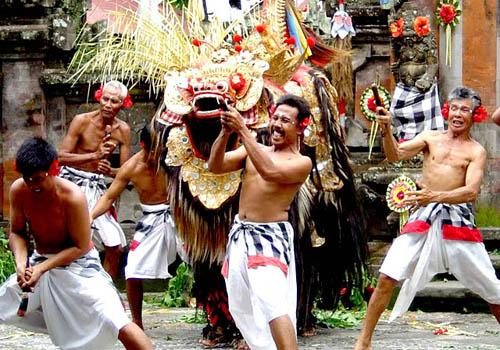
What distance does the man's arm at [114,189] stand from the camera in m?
9.60

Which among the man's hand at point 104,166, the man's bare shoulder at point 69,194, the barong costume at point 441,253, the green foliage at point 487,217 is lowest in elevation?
the green foliage at point 487,217

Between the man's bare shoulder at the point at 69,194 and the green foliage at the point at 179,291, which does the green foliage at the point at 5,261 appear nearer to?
the green foliage at the point at 179,291

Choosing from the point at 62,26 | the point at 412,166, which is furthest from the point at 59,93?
the point at 412,166

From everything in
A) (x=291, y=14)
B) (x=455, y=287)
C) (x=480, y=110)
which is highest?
(x=291, y=14)

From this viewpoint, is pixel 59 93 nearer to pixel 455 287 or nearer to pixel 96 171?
pixel 96 171

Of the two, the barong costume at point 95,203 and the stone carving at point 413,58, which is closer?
the barong costume at point 95,203

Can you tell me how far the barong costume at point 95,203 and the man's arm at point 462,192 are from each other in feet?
8.83

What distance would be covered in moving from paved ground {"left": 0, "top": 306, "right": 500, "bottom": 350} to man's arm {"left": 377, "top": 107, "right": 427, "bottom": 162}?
4.24 ft

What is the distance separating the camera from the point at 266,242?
7473 millimetres

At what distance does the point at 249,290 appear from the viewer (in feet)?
24.5

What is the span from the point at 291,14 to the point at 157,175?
144cm

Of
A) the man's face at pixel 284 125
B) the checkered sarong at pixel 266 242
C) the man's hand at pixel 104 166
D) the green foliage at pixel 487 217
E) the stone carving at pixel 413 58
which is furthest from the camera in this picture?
the green foliage at pixel 487 217

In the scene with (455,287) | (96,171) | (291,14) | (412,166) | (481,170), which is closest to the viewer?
(481,170)

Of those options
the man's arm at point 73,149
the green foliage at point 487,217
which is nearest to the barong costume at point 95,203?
the man's arm at point 73,149
